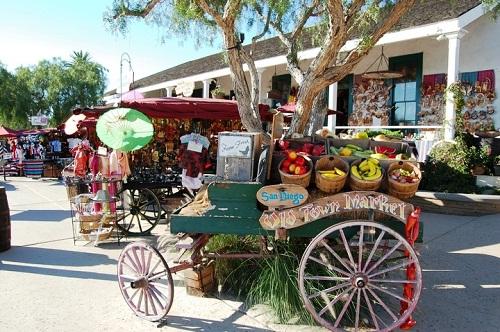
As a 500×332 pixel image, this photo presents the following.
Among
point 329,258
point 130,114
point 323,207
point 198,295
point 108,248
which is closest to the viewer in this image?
point 323,207

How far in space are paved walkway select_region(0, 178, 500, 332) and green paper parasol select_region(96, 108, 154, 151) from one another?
1564 mm

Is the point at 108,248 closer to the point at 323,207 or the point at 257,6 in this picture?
the point at 323,207

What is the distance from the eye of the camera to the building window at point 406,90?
13.5 metres

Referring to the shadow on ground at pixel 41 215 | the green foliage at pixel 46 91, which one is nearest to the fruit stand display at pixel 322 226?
the shadow on ground at pixel 41 215

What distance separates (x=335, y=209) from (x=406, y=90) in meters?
11.1

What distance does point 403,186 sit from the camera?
3.99 meters

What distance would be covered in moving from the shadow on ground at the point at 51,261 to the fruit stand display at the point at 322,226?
4.75ft

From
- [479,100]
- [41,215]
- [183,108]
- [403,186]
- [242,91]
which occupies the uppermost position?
[479,100]

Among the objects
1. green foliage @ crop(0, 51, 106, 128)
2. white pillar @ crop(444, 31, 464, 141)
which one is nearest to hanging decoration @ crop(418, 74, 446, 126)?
white pillar @ crop(444, 31, 464, 141)

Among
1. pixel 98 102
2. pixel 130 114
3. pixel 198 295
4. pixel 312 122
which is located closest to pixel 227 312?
pixel 198 295

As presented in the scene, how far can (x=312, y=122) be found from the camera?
8570mm

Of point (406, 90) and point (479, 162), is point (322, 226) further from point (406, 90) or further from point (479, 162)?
point (406, 90)

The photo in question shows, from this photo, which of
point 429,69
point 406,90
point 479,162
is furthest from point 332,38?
point 406,90

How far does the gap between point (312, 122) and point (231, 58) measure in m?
2.05
